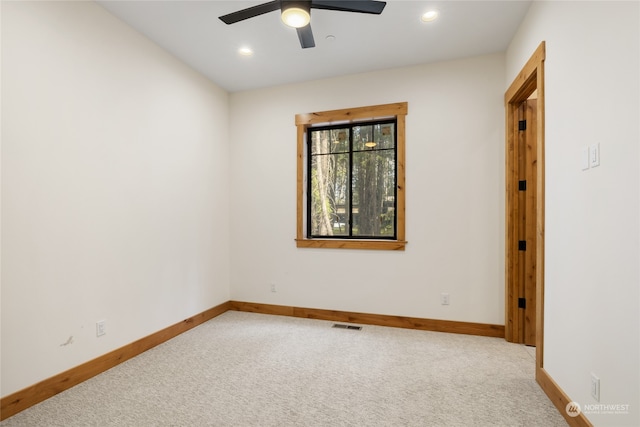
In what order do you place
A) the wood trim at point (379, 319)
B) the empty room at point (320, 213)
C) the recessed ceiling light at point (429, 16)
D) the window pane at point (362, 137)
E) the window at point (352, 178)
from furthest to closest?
the window pane at point (362, 137) → the window at point (352, 178) → the wood trim at point (379, 319) → the recessed ceiling light at point (429, 16) → the empty room at point (320, 213)

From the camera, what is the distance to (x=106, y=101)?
2.49 meters

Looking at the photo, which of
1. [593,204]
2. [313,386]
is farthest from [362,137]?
[313,386]

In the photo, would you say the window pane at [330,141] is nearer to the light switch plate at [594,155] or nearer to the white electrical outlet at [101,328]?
the light switch plate at [594,155]

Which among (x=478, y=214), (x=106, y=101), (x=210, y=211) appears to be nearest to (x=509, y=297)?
(x=478, y=214)

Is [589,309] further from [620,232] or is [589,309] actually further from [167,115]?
[167,115]

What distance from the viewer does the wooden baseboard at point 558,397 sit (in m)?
1.64

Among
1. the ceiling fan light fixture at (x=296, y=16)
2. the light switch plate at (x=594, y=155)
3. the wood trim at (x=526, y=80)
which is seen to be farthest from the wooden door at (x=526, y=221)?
the ceiling fan light fixture at (x=296, y=16)

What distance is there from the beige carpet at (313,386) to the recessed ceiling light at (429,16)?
291cm

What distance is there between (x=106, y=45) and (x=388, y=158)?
2918 millimetres

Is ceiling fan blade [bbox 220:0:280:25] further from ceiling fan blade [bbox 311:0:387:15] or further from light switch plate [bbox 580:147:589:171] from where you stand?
light switch plate [bbox 580:147:589:171]
